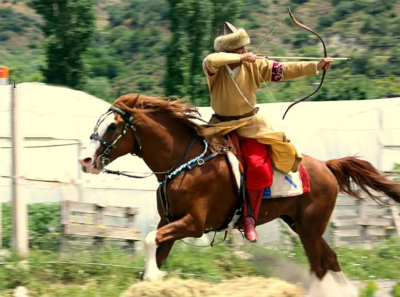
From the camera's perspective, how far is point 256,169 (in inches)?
267

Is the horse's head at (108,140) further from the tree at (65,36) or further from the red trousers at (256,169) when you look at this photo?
the tree at (65,36)

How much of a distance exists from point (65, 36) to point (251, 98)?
750 inches

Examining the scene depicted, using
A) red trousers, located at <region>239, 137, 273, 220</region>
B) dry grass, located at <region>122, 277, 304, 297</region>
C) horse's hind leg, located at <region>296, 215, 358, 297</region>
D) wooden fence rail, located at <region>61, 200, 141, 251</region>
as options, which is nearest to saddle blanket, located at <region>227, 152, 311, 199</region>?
red trousers, located at <region>239, 137, 273, 220</region>

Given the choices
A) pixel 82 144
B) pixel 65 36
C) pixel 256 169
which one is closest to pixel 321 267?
pixel 256 169

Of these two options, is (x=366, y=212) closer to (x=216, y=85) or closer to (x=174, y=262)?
(x=174, y=262)

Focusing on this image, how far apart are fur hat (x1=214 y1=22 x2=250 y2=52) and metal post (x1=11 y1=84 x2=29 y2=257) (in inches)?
96.7

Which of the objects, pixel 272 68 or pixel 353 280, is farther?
pixel 353 280

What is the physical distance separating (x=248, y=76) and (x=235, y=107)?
0.32 meters

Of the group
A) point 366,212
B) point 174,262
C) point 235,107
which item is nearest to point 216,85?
point 235,107

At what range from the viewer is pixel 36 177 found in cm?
895

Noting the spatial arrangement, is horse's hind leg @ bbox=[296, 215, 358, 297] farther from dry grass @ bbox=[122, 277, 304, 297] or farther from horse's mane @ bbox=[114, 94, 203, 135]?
horse's mane @ bbox=[114, 94, 203, 135]

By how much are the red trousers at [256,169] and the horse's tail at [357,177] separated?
1118 millimetres

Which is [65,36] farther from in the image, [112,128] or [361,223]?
[112,128]

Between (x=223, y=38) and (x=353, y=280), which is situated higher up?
(x=223, y=38)
